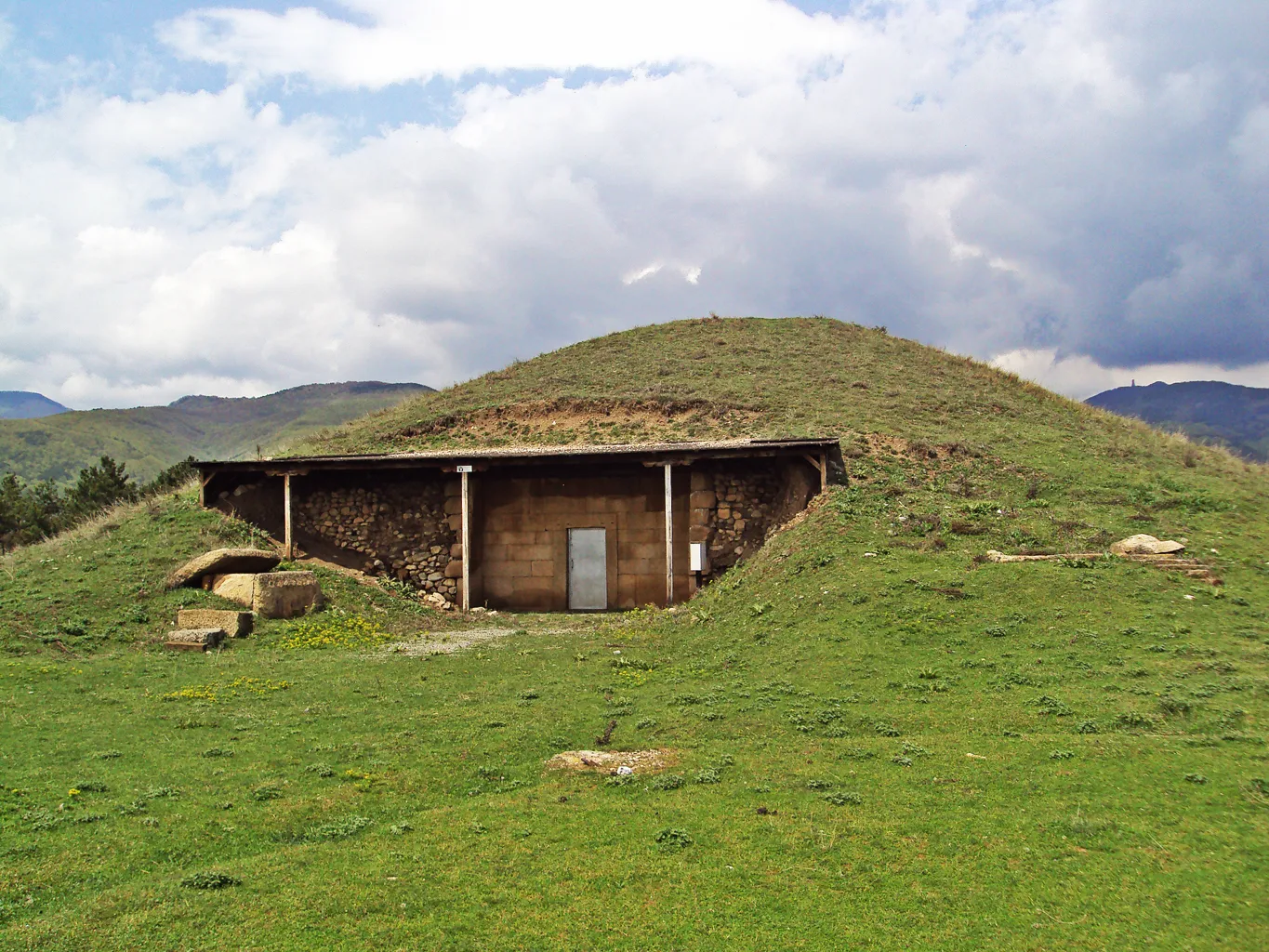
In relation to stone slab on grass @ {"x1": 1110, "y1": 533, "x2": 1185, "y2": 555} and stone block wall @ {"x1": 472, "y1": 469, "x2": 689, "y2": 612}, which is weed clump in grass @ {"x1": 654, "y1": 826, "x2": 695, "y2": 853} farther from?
stone block wall @ {"x1": 472, "y1": 469, "x2": 689, "y2": 612}

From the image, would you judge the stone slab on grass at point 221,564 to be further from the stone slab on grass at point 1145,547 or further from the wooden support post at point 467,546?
the stone slab on grass at point 1145,547

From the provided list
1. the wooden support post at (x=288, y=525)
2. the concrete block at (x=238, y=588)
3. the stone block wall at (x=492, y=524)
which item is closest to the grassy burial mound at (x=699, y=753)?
the concrete block at (x=238, y=588)

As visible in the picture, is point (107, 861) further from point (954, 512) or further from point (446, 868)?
point (954, 512)

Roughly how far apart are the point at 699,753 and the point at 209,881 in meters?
4.45

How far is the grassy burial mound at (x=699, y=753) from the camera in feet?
17.4

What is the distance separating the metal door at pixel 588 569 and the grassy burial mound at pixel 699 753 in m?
2.73

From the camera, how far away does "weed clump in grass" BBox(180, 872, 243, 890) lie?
557 cm

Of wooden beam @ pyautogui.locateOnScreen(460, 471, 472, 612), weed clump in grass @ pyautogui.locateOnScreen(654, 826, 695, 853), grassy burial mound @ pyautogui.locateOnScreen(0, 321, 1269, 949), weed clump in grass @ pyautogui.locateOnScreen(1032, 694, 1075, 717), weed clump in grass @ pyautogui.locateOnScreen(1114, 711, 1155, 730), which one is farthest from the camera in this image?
wooden beam @ pyautogui.locateOnScreen(460, 471, 472, 612)

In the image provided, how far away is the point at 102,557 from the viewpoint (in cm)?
1817

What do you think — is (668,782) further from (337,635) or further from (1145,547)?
(1145,547)

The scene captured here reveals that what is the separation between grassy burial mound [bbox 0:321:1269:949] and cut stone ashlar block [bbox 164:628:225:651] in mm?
738

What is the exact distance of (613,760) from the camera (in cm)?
834

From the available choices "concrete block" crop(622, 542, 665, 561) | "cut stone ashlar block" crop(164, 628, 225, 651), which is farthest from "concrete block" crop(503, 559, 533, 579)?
"cut stone ashlar block" crop(164, 628, 225, 651)

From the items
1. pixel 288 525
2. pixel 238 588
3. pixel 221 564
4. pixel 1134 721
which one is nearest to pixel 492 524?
pixel 288 525
